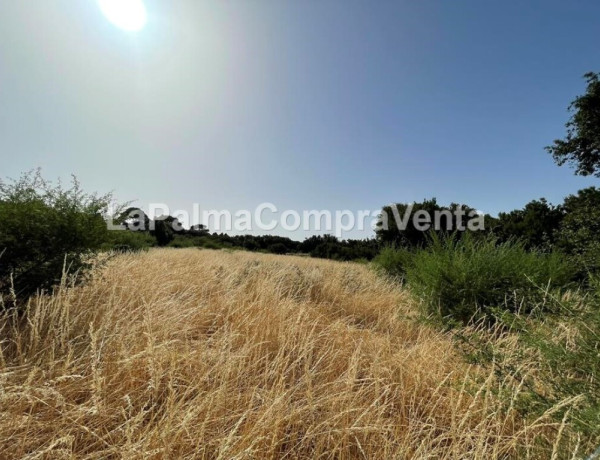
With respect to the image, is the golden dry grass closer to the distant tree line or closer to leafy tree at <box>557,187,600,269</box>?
the distant tree line

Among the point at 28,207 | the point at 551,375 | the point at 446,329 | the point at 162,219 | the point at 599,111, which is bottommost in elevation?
the point at 446,329

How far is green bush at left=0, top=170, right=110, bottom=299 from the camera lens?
8.41 ft

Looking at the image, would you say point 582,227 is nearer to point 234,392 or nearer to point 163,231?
point 234,392

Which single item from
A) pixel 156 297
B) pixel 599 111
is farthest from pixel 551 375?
pixel 599 111

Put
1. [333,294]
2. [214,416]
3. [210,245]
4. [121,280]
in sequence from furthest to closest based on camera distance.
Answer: [210,245]
[333,294]
[121,280]
[214,416]

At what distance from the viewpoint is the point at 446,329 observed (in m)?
3.14

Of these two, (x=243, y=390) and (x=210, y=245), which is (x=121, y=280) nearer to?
(x=243, y=390)

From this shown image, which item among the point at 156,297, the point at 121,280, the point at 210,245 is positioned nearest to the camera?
the point at 156,297

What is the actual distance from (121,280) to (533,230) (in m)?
15.5

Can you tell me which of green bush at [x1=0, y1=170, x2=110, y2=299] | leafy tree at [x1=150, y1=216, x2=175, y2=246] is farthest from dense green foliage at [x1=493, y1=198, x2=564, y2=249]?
leafy tree at [x1=150, y1=216, x2=175, y2=246]

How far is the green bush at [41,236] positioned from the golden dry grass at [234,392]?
1.24 ft

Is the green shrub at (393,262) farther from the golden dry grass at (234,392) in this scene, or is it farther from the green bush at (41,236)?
the green bush at (41,236)

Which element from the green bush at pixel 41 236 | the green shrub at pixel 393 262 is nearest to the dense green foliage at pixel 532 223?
the green shrub at pixel 393 262

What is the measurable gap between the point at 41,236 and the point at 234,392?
256 cm
